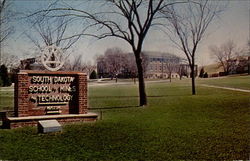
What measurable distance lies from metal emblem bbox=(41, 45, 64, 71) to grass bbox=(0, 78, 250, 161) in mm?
807

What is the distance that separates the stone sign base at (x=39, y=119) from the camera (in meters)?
4.59

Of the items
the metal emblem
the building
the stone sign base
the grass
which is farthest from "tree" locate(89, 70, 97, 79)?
the stone sign base

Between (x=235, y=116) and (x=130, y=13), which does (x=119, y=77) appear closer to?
(x=130, y=13)

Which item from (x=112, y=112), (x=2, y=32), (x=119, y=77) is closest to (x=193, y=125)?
(x=119, y=77)

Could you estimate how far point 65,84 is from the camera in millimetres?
5293

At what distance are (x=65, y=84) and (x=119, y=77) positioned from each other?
1104 millimetres

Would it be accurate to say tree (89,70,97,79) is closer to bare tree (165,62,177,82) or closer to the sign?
the sign

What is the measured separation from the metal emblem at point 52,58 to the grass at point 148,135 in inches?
31.8

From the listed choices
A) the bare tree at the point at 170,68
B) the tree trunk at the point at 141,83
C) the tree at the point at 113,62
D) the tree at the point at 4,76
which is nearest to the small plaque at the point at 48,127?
the tree at the point at 4,76

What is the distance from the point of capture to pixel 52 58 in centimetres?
485

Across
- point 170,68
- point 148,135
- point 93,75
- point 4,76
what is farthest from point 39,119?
point 170,68

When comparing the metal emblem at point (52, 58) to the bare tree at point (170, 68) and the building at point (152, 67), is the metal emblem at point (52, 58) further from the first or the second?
the bare tree at point (170, 68)

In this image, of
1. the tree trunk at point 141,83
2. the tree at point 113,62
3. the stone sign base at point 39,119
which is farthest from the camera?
the tree trunk at point 141,83

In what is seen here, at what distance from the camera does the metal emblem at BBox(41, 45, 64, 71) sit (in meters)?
4.70
